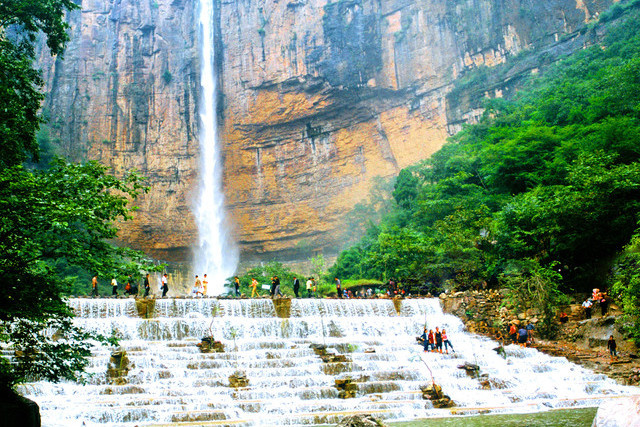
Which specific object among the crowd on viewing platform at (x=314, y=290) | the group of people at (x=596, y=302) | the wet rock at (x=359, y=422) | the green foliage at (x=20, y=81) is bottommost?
the wet rock at (x=359, y=422)

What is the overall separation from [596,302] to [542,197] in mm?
5467

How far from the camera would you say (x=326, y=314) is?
1989 cm

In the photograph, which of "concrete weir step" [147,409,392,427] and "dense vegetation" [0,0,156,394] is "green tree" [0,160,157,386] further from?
"concrete weir step" [147,409,392,427]

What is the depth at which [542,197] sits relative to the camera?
21.5m

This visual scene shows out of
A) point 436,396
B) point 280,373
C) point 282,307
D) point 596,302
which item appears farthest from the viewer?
point 282,307

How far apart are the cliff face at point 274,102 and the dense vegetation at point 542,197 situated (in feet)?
33.2

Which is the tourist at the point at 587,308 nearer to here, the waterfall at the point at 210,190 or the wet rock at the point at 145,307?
the wet rock at the point at 145,307

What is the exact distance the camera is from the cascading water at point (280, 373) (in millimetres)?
10570

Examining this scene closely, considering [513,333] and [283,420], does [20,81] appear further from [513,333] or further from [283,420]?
[513,333]

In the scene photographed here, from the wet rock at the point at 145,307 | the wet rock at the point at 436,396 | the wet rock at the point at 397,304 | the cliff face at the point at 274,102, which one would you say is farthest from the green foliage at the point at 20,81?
the cliff face at the point at 274,102

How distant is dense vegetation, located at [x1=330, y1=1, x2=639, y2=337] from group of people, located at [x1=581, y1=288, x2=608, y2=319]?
93 cm

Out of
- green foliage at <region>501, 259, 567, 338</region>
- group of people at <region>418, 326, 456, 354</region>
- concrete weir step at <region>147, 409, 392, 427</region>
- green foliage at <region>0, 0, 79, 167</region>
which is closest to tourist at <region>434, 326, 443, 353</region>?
group of people at <region>418, 326, 456, 354</region>

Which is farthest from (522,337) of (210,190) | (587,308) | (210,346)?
(210,190)

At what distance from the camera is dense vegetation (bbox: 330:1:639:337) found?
59.3ft
